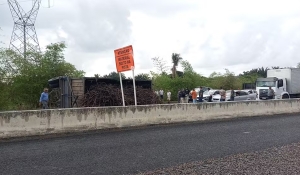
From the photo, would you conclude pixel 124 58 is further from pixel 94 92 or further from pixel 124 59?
pixel 94 92

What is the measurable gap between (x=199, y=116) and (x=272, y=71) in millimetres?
24533

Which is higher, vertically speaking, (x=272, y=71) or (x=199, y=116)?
(x=272, y=71)

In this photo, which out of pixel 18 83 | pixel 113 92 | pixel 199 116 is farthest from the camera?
pixel 18 83

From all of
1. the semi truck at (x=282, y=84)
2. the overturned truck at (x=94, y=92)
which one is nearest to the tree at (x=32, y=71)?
the overturned truck at (x=94, y=92)

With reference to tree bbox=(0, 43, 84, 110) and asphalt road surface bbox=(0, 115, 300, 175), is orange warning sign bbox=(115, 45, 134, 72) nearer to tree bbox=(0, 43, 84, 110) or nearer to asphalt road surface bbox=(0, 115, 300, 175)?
asphalt road surface bbox=(0, 115, 300, 175)

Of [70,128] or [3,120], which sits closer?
[3,120]

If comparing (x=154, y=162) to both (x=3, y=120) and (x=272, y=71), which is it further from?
(x=272, y=71)

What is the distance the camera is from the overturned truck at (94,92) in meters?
18.8

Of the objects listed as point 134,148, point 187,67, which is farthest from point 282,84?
point 134,148

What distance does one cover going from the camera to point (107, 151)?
28.4ft

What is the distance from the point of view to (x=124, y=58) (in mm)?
15367

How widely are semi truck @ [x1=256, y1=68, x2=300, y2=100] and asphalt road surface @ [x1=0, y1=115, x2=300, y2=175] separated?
2204cm

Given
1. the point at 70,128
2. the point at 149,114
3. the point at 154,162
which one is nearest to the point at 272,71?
the point at 149,114

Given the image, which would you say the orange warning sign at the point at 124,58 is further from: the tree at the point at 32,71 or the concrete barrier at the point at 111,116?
the tree at the point at 32,71
